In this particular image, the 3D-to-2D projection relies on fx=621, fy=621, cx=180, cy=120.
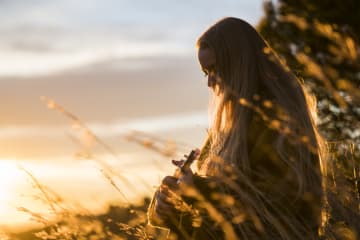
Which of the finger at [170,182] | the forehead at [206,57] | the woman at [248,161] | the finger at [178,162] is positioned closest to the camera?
the woman at [248,161]

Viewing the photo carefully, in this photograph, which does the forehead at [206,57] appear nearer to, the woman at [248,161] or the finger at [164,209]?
the woman at [248,161]

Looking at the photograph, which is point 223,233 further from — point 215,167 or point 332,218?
point 332,218

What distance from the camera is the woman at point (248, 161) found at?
2254 millimetres

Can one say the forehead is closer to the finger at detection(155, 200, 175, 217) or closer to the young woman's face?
the young woman's face

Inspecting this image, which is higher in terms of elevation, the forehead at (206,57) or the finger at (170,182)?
the forehead at (206,57)

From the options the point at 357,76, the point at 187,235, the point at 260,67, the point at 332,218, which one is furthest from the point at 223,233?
the point at 357,76

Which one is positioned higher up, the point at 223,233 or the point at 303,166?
the point at 303,166

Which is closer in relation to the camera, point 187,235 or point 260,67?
point 187,235

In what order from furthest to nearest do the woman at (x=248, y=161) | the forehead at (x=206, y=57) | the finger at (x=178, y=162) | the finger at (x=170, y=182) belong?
1. the forehead at (x=206, y=57)
2. the finger at (x=178, y=162)
3. the finger at (x=170, y=182)
4. the woman at (x=248, y=161)

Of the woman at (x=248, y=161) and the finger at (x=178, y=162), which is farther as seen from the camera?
the finger at (x=178, y=162)

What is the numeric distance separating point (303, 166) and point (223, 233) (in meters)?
0.43

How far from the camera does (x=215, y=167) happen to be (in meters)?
2.52

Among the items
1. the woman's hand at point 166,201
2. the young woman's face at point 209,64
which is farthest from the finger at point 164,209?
the young woman's face at point 209,64

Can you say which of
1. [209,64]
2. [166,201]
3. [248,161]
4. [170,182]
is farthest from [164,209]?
[209,64]
